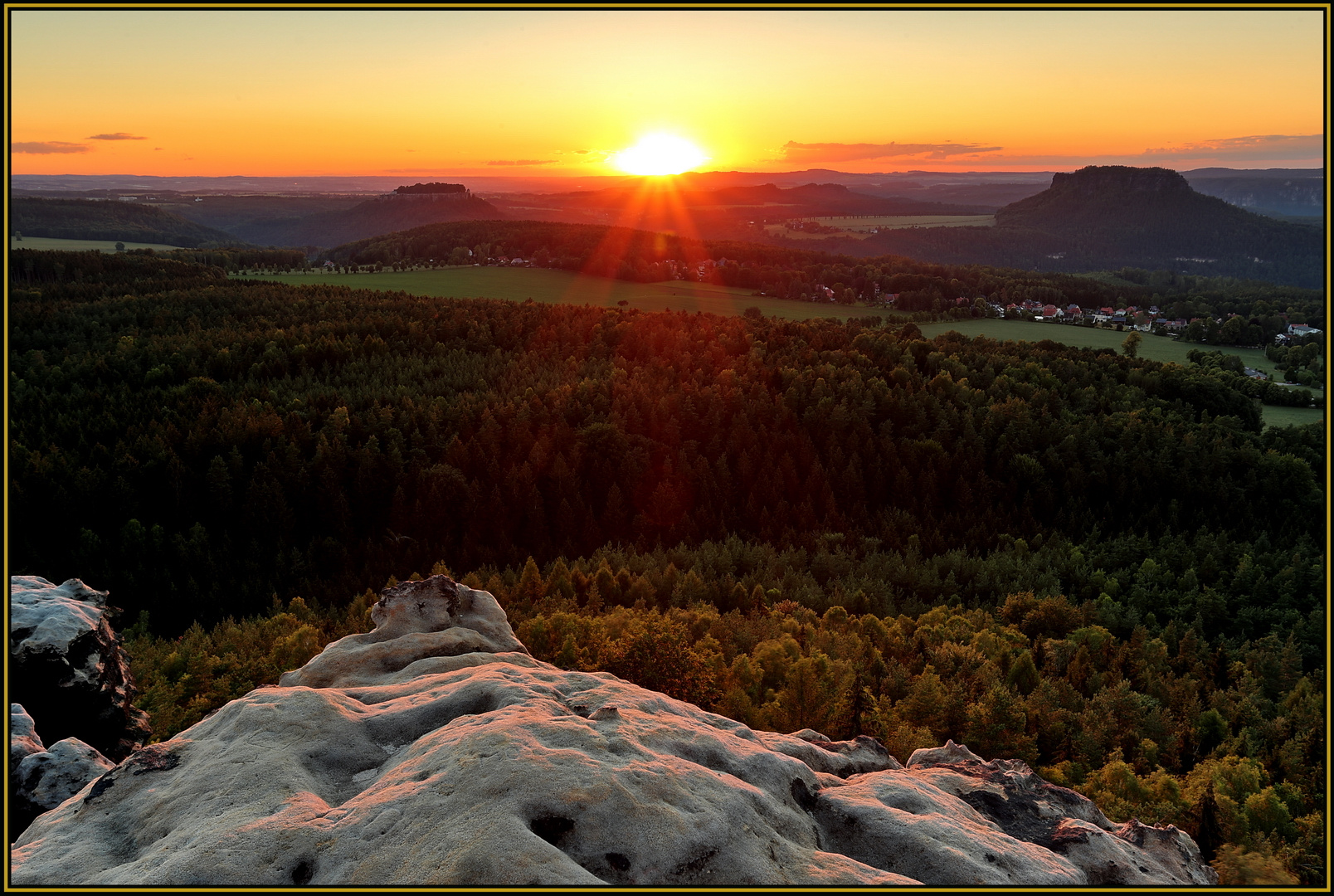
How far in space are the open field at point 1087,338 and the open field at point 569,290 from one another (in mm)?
20447

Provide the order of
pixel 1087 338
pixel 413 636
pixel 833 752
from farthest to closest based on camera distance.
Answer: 1. pixel 1087 338
2. pixel 413 636
3. pixel 833 752

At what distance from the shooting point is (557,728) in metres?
8.37

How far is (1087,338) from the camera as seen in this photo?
102 m

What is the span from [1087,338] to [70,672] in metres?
116

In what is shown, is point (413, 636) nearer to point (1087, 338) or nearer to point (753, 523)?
point (753, 523)

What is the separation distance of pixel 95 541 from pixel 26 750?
85.6ft

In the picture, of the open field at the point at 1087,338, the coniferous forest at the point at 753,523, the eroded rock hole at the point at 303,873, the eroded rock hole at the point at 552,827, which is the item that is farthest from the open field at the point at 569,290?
the eroded rock hole at the point at 303,873

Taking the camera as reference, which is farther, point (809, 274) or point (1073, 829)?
point (809, 274)

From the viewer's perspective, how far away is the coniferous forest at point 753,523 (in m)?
16.8

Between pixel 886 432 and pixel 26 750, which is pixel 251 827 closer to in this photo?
pixel 26 750

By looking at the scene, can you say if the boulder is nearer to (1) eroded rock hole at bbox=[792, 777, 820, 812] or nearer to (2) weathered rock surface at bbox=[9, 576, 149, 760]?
(1) eroded rock hole at bbox=[792, 777, 820, 812]

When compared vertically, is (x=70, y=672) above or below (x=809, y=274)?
below

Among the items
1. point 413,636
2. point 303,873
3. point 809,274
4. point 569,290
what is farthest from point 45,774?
point 809,274

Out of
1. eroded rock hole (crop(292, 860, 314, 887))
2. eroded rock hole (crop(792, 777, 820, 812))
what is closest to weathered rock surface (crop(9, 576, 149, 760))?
eroded rock hole (crop(292, 860, 314, 887))
